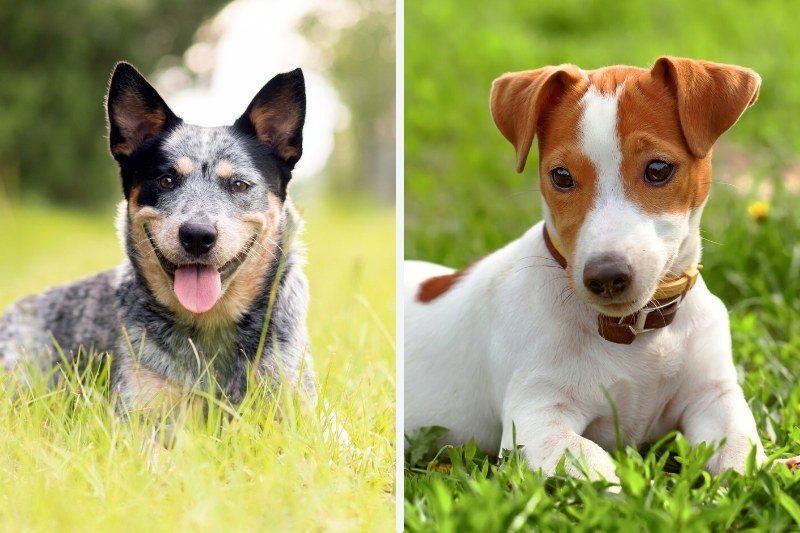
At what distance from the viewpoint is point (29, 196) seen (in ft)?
10.3

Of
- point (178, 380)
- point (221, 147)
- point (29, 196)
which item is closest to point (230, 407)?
point (178, 380)

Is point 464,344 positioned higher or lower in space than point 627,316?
lower

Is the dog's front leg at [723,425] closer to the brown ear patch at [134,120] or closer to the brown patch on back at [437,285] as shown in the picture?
the brown patch on back at [437,285]

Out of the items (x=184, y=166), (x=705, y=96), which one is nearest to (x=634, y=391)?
(x=705, y=96)

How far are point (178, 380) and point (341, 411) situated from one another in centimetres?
47

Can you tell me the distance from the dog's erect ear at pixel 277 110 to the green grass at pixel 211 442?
261mm

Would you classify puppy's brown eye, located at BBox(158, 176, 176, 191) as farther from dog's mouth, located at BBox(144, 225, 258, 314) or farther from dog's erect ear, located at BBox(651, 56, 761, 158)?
dog's erect ear, located at BBox(651, 56, 761, 158)

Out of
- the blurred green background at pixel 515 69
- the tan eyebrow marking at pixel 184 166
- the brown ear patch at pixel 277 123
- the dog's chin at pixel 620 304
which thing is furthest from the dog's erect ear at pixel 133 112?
the blurred green background at pixel 515 69

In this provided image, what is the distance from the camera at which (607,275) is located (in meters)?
2.86

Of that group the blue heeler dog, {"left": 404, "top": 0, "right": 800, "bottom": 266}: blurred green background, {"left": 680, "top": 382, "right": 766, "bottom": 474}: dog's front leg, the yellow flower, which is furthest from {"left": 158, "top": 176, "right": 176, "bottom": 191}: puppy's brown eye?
the yellow flower

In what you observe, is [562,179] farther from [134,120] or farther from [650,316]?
[134,120]

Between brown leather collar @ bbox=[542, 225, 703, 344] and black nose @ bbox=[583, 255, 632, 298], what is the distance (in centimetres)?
28

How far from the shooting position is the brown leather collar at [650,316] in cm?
317

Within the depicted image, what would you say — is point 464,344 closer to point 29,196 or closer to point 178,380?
point 178,380
